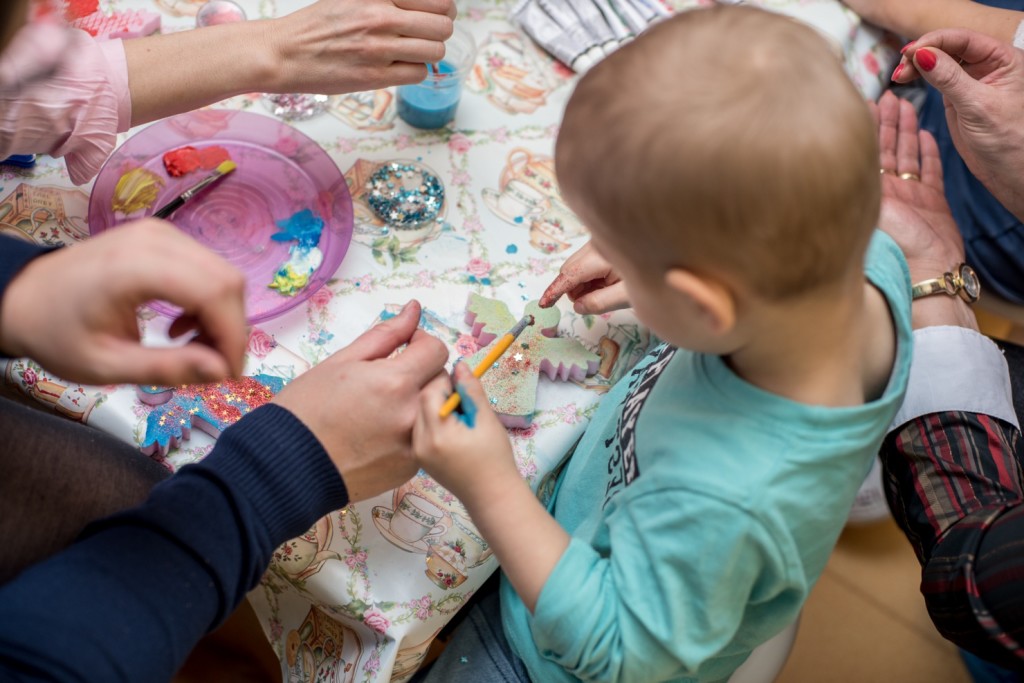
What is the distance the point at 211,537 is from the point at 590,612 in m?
0.32

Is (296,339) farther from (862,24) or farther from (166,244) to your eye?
(862,24)

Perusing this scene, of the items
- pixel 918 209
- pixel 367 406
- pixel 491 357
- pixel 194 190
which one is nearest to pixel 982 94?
pixel 918 209

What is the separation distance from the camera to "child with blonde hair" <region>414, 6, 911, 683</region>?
1.66ft

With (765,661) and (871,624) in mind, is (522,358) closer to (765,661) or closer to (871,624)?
(765,661)

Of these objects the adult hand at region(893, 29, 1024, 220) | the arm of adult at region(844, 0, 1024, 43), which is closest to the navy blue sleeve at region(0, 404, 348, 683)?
the adult hand at region(893, 29, 1024, 220)

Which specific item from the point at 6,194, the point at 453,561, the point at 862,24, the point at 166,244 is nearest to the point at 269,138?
the point at 6,194

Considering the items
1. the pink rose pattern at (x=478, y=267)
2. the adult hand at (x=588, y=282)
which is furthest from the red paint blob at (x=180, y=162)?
the adult hand at (x=588, y=282)

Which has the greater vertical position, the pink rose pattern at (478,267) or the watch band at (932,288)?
the pink rose pattern at (478,267)

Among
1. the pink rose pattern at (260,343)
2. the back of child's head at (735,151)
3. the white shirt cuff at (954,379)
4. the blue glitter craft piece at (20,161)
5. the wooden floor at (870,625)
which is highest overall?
the back of child's head at (735,151)

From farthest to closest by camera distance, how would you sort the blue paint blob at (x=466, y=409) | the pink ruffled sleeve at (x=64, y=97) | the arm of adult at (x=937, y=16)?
the arm of adult at (x=937, y=16) < the pink ruffled sleeve at (x=64, y=97) < the blue paint blob at (x=466, y=409)

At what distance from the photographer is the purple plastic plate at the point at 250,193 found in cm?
90

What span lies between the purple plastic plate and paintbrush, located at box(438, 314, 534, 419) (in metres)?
0.24

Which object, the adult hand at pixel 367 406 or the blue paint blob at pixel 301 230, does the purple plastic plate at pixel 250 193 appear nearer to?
the blue paint blob at pixel 301 230

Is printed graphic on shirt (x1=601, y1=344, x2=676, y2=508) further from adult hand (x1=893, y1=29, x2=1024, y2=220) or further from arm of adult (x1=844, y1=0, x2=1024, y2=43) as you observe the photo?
arm of adult (x1=844, y1=0, x2=1024, y2=43)
